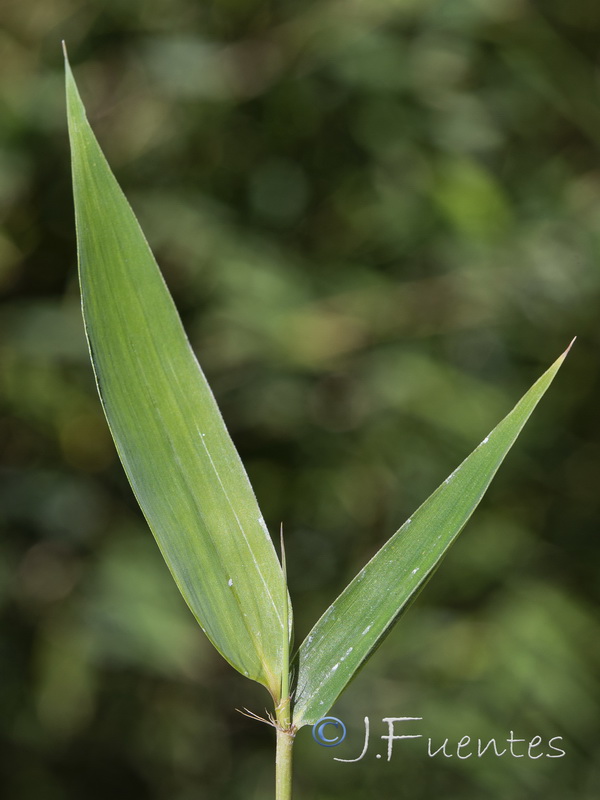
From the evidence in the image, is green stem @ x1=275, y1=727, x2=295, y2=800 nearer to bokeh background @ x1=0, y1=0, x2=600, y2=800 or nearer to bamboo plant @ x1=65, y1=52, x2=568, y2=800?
bamboo plant @ x1=65, y1=52, x2=568, y2=800

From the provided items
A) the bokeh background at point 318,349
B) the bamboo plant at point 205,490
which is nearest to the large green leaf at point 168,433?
the bamboo plant at point 205,490

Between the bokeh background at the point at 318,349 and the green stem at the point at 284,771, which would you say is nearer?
the green stem at the point at 284,771

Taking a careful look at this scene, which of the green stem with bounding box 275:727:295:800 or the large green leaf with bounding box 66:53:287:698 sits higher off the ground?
the large green leaf with bounding box 66:53:287:698

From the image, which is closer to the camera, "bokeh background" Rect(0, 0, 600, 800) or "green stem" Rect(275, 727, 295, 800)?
"green stem" Rect(275, 727, 295, 800)

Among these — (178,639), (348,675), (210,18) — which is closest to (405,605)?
(348,675)

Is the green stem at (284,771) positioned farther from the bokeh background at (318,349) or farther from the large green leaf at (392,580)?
the bokeh background at (318,349)

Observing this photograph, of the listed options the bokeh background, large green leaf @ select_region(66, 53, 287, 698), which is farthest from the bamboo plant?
the bokeh background

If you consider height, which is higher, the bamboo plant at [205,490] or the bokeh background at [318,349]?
the bamboo plant at [205,490]
